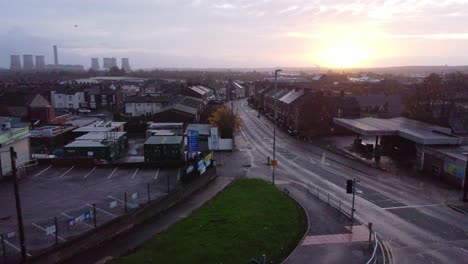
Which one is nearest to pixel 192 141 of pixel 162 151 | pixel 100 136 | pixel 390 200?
pixel 162 151

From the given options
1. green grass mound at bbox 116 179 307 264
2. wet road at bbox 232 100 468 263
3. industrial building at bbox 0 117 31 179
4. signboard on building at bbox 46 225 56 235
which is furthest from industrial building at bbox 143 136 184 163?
signboard on building at bbox 46 225 56 235

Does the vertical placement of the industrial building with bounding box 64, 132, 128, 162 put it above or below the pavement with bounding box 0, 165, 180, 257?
above

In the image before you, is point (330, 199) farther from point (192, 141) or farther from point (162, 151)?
point (162, 151)

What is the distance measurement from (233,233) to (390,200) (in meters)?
13.4

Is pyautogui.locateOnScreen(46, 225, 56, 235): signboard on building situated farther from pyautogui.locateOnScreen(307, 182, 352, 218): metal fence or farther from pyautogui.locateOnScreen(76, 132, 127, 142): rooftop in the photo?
pyautogui.locateOnScreen(76, 132, 127, 142): rooftop

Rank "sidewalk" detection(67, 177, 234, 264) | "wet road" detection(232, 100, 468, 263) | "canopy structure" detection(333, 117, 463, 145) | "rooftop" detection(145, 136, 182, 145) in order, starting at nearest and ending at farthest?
1. "sidewalk" detection(67, 177, 234, 264)
2. "wet road" detection(232, 100, 468, 263)
3. "canopy structure" detection(333, 117, 463, 145)
4. "rooftop" detection(145, 136, 182, 145)

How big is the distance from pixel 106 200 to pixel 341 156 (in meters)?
26.7

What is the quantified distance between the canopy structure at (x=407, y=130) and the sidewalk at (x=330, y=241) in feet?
55.9

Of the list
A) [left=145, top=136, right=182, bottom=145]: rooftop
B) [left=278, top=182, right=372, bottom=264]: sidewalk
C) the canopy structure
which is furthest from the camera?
[left=145, top=136, right=182, bottom=145]: rooftop

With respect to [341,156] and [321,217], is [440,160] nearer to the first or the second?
[341,156]

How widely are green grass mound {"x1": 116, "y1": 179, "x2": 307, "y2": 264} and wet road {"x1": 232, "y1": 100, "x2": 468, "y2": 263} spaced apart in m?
5.14

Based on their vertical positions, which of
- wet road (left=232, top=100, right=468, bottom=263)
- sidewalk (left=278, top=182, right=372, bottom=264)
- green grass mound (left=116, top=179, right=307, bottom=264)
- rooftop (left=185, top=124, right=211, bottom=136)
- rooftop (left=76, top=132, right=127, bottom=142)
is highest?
rooftop (left=76, top=132, right=127, bottom=142)

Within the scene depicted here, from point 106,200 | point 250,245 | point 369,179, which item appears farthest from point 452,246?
point 106,200

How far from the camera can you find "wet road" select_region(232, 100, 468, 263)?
1942 centimetres
